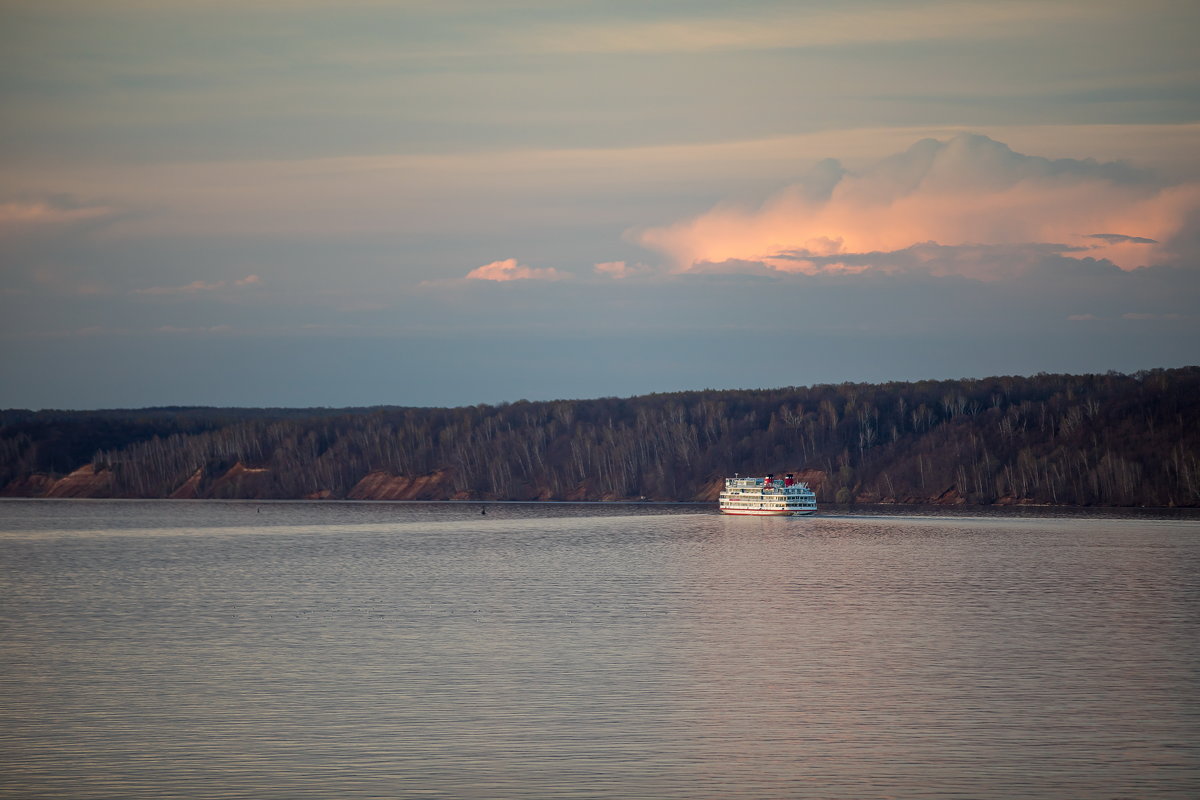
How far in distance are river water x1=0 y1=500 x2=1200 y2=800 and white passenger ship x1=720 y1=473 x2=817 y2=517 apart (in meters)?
81.3

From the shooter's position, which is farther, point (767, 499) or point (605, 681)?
point (767, 499)

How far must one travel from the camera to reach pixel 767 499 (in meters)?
170

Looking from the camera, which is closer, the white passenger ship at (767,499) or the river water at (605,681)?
the river water at (605,681)

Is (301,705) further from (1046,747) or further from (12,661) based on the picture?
(1046,747)

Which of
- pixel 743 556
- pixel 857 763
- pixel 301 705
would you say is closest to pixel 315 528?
pixel 743 556

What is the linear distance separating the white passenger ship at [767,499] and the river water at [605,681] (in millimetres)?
81286

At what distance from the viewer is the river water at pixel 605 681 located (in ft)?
94.6

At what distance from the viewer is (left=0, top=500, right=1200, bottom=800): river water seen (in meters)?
28.8

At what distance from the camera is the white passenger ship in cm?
17000

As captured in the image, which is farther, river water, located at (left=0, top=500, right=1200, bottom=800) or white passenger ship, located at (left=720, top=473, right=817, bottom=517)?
white passenger ship, located at (left=720, top=473, right=817, bottom=517)

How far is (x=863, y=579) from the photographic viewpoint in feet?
252

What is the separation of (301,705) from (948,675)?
1934 centimetres

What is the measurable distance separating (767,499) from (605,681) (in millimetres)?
131181

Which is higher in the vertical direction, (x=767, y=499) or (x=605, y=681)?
(x=767, y=499)
